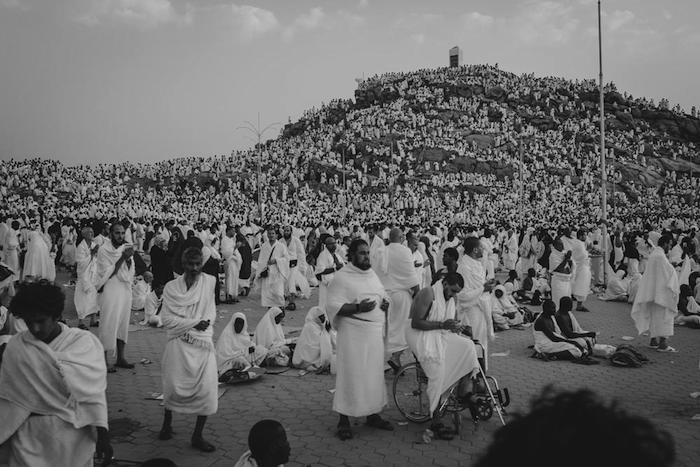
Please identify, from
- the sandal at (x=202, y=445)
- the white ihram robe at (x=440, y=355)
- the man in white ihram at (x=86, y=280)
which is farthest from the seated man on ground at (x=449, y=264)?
the man in white ihram at (x=86, y=280)

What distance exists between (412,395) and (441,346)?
1412 millimetres

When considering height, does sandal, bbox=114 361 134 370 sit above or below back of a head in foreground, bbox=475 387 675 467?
below

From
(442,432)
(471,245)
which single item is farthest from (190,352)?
(471,245)

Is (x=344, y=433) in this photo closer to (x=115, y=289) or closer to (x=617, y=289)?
(x=115, y=289)

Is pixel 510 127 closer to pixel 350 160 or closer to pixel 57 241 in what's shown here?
pixel 350 160

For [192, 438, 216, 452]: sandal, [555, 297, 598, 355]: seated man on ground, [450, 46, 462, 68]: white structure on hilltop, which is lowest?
[192, 438, 216, 452]: sandal

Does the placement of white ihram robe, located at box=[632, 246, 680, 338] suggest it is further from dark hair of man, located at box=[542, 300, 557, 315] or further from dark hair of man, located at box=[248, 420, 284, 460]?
dark hair of man, located at box=[248, 420, 284, 460]

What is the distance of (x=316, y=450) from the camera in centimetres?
455

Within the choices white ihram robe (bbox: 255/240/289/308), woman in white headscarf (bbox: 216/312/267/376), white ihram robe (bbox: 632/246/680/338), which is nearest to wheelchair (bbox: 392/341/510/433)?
woman in white headscarf (bbox: 216/312/267/376)

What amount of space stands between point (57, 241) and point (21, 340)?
21.1 metres

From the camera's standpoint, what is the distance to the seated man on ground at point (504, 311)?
9.95 meters

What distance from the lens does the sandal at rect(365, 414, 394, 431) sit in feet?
16.4

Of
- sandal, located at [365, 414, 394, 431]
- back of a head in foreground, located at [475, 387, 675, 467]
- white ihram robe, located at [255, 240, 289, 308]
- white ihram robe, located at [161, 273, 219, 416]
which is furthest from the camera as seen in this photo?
white ihram robe, located at [255, 240, 289, 308]

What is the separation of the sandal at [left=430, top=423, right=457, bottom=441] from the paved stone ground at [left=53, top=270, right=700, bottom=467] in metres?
0.06
